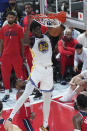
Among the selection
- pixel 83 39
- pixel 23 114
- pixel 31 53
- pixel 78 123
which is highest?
pixel 31 53

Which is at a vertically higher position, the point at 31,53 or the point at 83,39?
the point at 31,53

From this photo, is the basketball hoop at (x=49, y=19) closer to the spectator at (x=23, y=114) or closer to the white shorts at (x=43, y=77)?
the white shorts at (x=43, y=77)

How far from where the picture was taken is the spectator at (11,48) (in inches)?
182

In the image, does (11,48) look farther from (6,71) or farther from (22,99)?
(22,99)

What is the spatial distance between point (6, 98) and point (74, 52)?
5.23ft

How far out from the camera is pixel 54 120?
386cm

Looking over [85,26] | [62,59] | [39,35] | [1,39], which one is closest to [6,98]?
[1,39]

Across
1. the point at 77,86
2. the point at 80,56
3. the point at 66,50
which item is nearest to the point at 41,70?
the point at 77,86

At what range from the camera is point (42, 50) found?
133 inches

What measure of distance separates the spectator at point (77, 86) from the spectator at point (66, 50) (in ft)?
3.85

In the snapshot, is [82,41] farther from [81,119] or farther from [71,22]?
[81,119]

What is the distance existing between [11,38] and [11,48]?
15cm

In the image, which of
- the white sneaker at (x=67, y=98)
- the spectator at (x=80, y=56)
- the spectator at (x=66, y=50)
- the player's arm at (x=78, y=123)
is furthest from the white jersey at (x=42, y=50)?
the spectator at (x=66, y=50)

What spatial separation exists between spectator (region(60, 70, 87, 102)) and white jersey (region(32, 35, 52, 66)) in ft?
2.84
